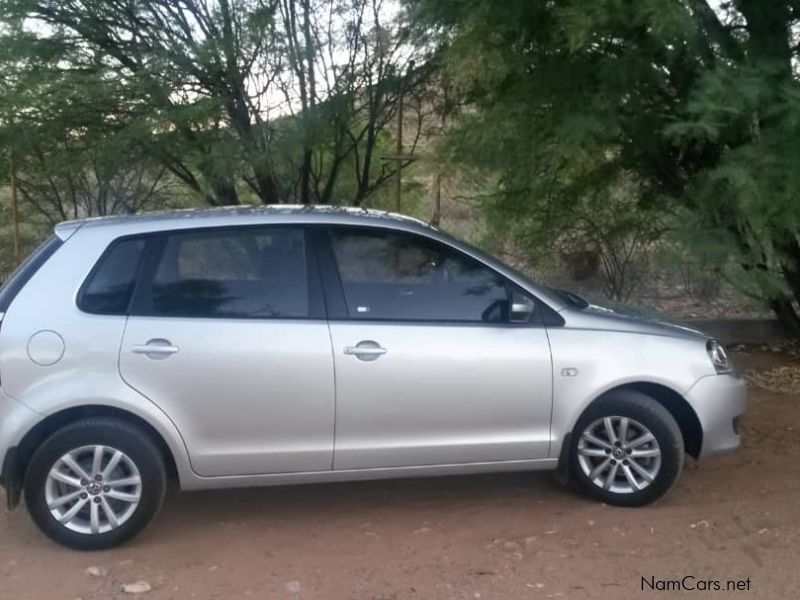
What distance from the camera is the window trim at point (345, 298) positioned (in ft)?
16.0

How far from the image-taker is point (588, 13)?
5.81 metres

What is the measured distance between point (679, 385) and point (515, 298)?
1062 millimetres

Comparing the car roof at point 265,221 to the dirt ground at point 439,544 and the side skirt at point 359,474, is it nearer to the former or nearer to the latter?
the side skirt at point 359,474

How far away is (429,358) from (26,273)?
218cm

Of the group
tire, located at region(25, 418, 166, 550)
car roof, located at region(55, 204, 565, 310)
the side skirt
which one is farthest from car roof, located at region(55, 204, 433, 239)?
the side skirt

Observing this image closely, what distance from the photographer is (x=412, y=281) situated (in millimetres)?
5059

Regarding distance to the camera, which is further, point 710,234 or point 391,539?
point 710,234

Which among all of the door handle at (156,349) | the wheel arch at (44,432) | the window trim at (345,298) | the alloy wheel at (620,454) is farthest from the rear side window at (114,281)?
the alloy wheel at (620,454)

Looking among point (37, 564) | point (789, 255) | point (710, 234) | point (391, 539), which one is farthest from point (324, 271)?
point (789, 255)

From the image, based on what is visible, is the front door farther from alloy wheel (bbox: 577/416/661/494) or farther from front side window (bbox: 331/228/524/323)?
alloy wheel (bbox: 577/416/661/494)

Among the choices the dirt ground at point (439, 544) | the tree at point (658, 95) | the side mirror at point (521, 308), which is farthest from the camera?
the tree at point (658, 95)

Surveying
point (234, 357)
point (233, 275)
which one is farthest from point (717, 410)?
point (233, 275)

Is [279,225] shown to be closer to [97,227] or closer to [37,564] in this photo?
[97,227]

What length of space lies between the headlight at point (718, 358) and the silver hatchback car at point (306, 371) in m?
0.02
